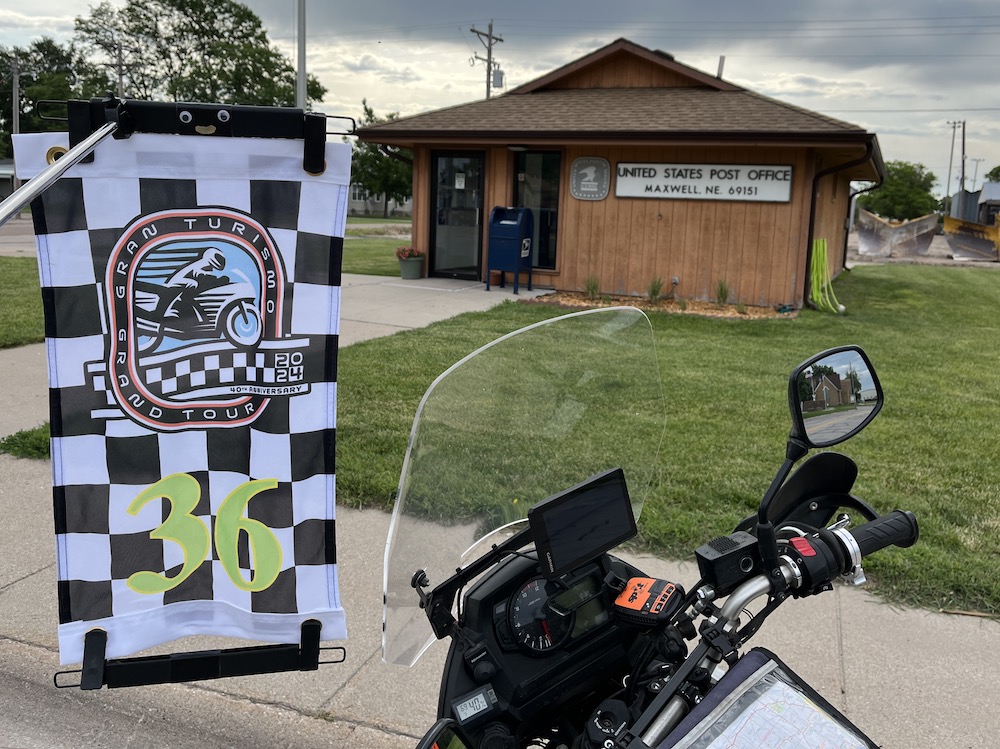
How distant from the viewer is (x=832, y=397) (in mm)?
1690

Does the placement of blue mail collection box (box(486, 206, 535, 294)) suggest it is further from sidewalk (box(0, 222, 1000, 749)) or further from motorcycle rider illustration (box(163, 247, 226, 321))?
motorcycle rider illustration (box(163, 247, 226, 321))

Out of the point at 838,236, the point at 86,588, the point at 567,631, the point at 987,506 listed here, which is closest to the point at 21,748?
the point at 86,588

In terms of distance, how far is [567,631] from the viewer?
5.62 feet

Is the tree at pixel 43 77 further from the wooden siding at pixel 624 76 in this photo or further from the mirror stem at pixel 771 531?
the mirror stem at pixel 771 531

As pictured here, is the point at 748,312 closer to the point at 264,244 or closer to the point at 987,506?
the point at 987,506

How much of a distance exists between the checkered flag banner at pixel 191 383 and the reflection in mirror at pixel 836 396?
1.18 metres

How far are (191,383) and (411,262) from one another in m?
13.1

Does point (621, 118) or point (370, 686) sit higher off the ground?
point (621, 118)

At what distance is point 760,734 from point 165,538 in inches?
59.6

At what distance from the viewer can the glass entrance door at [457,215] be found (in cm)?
1490

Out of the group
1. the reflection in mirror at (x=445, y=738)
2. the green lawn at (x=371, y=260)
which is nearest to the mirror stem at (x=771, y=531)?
the reflection in mirror at (x=445, y=738)

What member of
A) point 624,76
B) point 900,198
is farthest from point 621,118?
point 900,198

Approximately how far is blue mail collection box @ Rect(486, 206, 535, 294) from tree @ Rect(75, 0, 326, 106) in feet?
133

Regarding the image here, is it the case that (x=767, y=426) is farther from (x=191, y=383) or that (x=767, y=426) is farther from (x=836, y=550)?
(x=191, y=383)
